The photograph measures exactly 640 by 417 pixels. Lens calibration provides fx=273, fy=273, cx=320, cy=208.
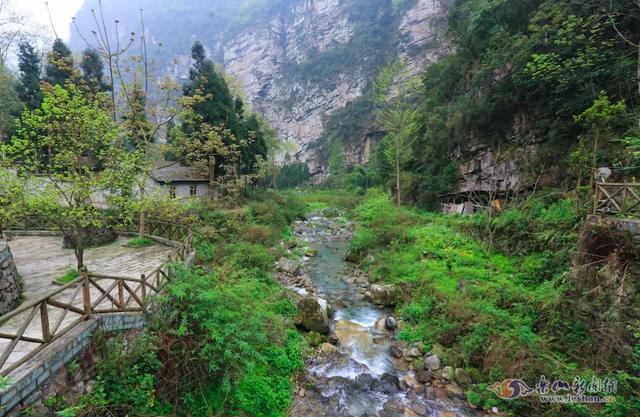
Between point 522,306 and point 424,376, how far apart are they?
3.79 meters

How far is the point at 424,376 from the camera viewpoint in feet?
25.8

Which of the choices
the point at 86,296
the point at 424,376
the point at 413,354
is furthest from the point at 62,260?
the point at 424,376

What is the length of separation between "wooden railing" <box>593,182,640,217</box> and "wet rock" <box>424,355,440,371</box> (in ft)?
20.6

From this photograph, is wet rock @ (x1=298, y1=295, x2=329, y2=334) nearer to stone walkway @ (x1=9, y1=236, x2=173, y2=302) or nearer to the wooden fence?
the wooden fence

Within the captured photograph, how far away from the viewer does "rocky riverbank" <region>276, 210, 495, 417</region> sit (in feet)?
23.0

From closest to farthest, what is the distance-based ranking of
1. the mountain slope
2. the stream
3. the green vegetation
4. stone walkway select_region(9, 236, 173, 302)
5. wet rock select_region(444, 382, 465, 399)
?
the stream → wet rock select_region(444, 382, 465, 399) → the green vegetation → stone walkway select_region(9, 236, 173, 302) → the mountain slope

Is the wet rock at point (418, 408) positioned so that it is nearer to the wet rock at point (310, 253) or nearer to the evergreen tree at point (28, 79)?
the wet rock at point (310, 253)

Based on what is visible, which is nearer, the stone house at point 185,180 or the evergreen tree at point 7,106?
the evergreen tree at point 7,106

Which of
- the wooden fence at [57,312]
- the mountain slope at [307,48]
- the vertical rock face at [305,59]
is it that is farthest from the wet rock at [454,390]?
the vertical rock face at [305,59]

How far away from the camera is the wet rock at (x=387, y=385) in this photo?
24.8 ft

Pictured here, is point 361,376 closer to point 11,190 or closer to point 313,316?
point 313,316

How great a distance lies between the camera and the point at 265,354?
771cm

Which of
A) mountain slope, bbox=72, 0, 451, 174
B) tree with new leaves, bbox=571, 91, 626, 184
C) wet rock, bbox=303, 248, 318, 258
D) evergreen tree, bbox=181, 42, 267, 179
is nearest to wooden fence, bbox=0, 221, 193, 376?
wet rock, bbox=303, 248, 318, 258

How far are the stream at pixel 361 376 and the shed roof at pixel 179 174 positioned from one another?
18003 millimetres
